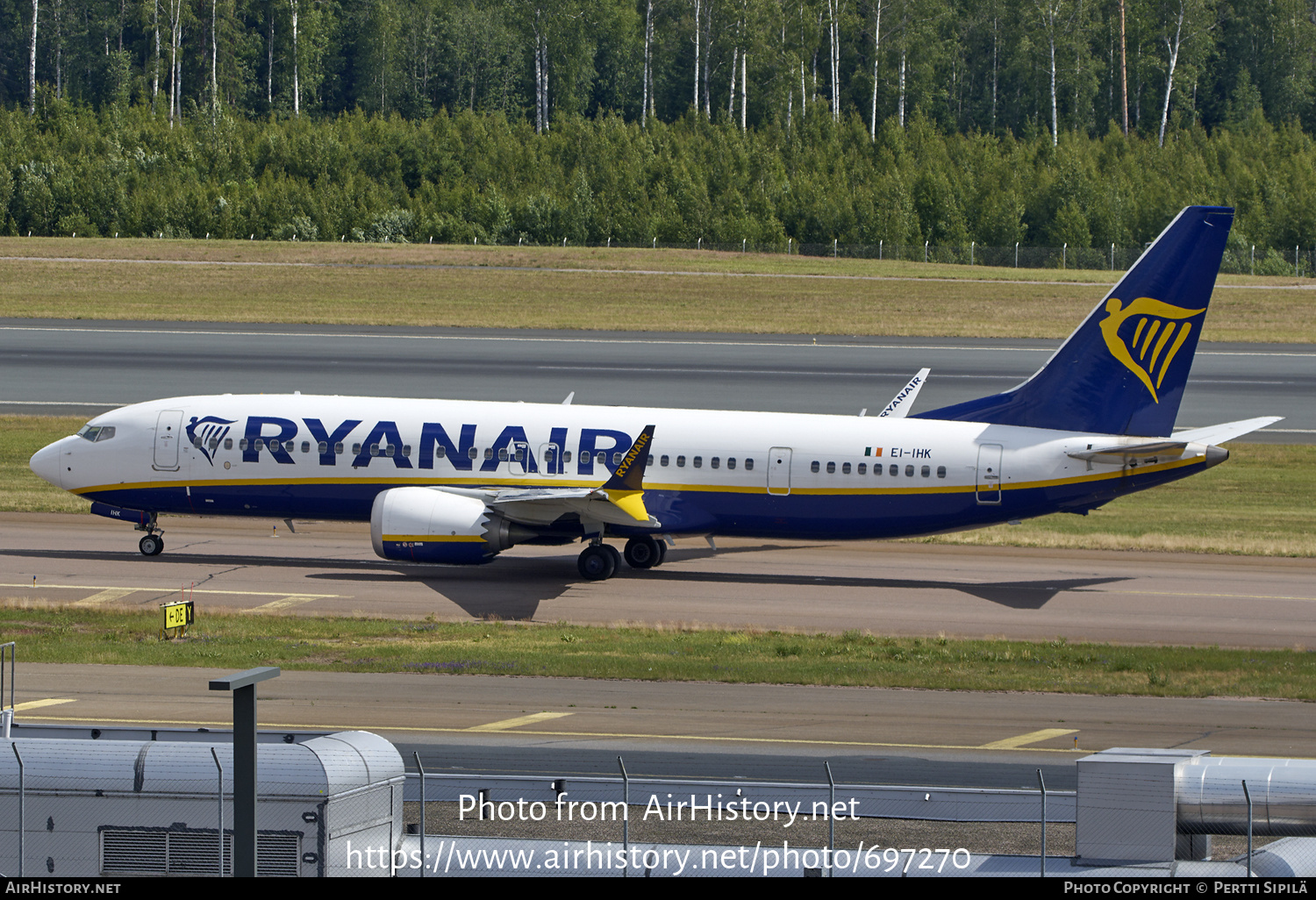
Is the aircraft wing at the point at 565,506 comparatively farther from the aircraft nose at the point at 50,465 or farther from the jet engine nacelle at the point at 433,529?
the aircraft nose at the point at 50,465

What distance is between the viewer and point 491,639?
107 ft

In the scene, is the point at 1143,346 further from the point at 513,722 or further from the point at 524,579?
the point at 513,722

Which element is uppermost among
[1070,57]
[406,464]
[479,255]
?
[1070,57]

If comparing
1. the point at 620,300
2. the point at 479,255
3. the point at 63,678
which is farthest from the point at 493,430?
the point at 479,255

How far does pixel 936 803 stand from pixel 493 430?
76.3 ft

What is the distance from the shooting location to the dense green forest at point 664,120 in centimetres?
13888

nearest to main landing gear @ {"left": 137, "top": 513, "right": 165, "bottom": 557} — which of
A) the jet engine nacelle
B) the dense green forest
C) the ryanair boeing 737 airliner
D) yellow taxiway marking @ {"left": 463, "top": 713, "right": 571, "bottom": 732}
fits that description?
the ryanair boeing 737 airliner

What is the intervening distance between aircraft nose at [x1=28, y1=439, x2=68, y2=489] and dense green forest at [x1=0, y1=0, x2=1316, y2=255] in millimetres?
95158

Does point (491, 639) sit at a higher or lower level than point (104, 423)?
lower

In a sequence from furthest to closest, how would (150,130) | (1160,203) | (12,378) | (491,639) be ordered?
(150,130) < (1160,203) < (12,378) < (491,639)

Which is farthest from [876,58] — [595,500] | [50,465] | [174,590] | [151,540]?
[174,590]

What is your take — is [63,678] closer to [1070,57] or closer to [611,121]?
[611,121]

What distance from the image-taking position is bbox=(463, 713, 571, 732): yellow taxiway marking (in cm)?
2509

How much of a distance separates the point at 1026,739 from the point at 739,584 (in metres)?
15.3
